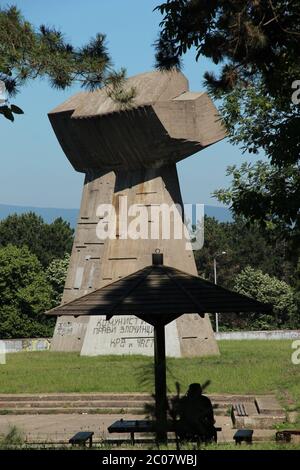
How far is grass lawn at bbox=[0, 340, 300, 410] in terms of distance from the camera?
22.1 metres

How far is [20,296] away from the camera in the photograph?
190ft

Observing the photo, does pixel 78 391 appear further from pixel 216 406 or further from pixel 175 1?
pixel 175 1

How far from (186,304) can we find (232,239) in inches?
2627

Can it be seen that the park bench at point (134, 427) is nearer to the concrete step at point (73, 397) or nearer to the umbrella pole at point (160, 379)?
the umbrella pole at point (160, 379)

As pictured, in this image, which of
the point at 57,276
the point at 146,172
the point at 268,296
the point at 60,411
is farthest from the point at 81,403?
the point at 268,296

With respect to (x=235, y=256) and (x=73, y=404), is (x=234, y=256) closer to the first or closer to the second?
(x=235, y=256)

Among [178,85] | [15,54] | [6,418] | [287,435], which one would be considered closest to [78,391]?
[6,418]

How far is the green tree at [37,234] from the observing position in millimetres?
69500

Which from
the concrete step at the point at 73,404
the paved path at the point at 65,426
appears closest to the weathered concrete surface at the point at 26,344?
the concrete step at the point at 73,404

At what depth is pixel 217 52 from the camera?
11.0 m

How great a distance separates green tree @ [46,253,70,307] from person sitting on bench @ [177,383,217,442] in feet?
171

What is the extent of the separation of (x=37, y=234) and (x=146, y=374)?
45293 millimetres

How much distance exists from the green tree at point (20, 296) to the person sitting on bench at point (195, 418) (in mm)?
Answer: 46603

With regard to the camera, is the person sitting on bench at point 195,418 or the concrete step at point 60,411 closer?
the person sitting on bench at point 195,418
